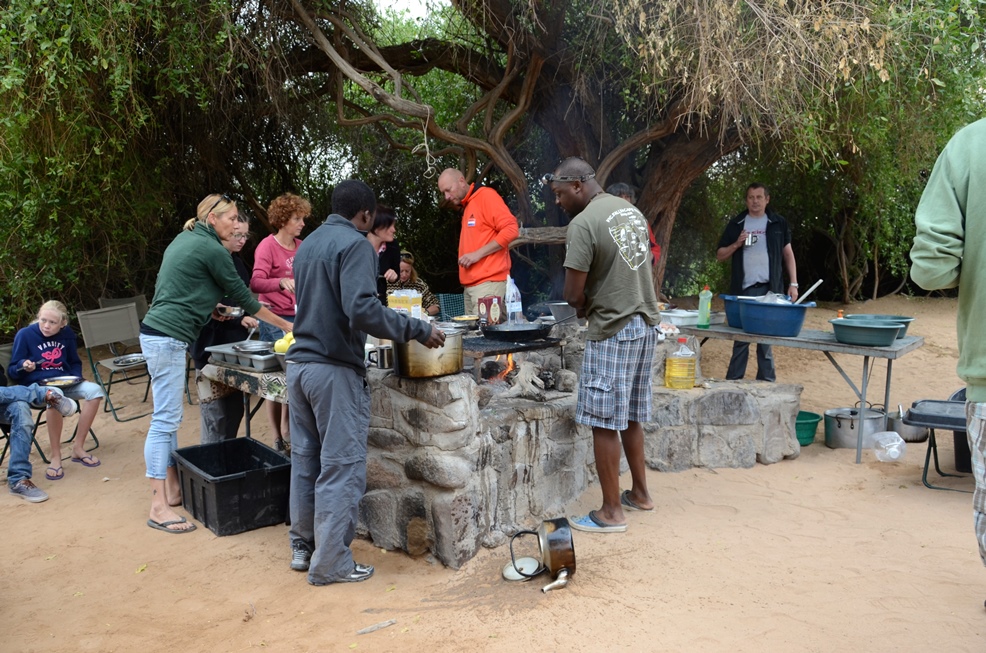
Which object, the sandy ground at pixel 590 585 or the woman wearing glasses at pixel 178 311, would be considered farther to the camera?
the woman wearing glasses at pixel 178 311

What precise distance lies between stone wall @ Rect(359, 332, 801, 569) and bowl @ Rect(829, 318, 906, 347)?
199 centimetres

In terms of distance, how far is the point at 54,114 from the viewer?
598 centimetres

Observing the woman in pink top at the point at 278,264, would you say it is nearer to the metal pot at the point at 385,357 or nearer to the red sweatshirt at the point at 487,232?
the red sweatshirt at the point at 487,232

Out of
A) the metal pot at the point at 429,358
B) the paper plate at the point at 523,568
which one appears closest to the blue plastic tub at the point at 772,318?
the metal pot at the point at 429,358

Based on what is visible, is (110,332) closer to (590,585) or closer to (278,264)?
(278,264)

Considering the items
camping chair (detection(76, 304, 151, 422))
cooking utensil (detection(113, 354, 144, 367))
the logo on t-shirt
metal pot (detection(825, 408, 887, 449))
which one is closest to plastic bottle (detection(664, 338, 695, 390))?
metal pot (detection(825, 408, 887, 449))

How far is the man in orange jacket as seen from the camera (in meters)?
5.79

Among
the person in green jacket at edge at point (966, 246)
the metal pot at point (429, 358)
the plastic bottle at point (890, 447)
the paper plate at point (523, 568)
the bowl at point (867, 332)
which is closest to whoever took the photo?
the person in green jacket at edge at point (966, 246)

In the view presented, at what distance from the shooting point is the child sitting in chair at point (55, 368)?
5.31 meters

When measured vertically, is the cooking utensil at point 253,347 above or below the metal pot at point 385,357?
below

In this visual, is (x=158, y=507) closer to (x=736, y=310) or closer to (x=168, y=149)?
(x=736, y=310)

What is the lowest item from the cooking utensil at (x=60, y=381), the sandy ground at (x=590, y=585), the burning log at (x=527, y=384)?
the sandy ground at (x=590, y=585)

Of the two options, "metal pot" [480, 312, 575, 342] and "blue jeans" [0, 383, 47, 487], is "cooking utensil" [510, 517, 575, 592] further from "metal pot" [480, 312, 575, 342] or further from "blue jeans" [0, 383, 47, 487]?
"blue jeans" [0, 383, 47, 487]

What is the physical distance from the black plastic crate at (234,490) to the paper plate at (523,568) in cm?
142
